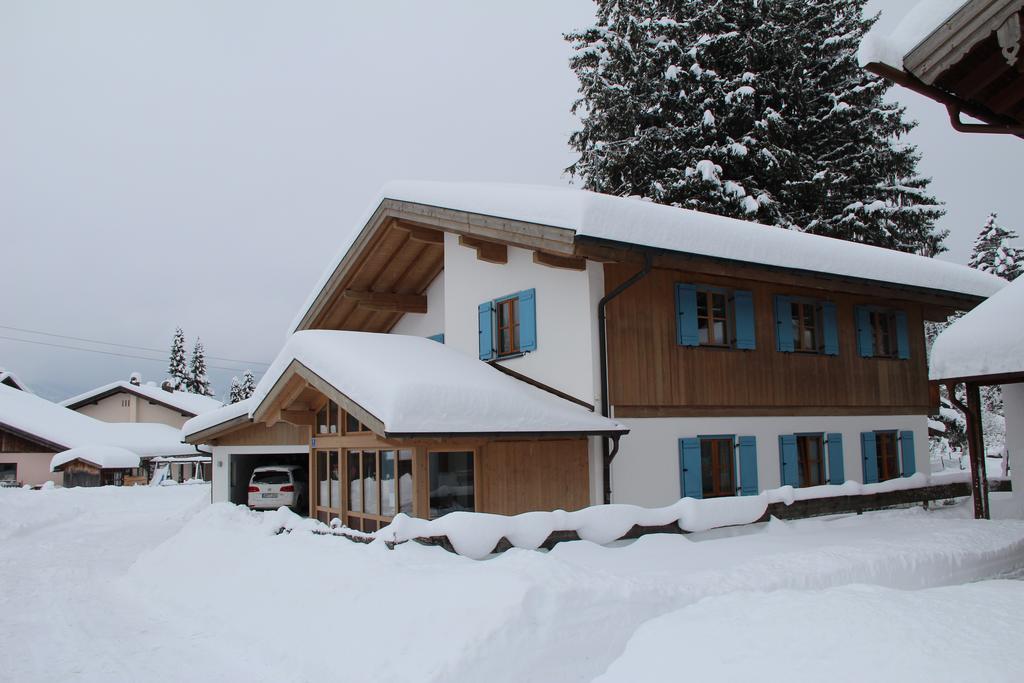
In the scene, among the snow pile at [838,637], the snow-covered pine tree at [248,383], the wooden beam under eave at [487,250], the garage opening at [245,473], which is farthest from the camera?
the snow-covered pine tree at [248,383]

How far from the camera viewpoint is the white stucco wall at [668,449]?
13539 mm

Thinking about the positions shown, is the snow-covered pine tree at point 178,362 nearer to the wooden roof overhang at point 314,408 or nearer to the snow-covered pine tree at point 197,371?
the snow-covered pine tree at point 197,371

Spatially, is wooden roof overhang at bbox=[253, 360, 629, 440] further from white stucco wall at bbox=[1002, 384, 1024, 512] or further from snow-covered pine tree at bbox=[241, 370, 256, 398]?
snow-covered pine tree at bbox=[241, 370, 256, 398]

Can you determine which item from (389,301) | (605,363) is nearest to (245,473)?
(389,301)

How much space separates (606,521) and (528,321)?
4.65 meters

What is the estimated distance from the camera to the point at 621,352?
13.5m

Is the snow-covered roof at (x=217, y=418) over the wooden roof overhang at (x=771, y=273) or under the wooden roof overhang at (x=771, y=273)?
under

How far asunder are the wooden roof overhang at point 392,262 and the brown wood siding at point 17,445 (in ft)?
89.7

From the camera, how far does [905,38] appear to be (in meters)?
7.56

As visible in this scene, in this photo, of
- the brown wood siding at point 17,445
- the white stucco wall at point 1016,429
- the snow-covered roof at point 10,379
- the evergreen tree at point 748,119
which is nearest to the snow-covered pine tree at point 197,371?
the snow-covered roof at point 10,379

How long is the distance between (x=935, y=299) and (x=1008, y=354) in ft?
22.2

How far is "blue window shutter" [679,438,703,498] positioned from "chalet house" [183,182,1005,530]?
0.11 ft

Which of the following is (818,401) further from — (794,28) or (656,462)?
(794,28)

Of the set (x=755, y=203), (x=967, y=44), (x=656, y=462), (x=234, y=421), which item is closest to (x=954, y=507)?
(x=656, y=462)
